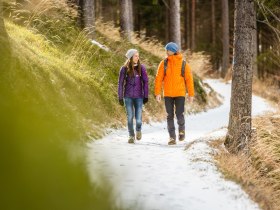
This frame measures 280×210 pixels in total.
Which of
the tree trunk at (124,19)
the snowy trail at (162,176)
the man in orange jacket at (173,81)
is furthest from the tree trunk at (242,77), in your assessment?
the tree trunk at (124,19)

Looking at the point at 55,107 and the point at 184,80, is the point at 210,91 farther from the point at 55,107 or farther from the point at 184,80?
the point at 55,107

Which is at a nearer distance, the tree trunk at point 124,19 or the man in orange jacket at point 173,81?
the man in orange jacket at point 173,81

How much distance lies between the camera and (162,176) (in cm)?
573

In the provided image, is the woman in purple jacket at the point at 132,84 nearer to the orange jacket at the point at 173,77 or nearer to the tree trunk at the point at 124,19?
the orange jacket at the point at 173,77

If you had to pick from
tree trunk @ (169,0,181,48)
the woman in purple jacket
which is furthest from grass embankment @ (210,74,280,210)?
tree trunk @ (169,0,181,48)

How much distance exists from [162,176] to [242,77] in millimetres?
2242

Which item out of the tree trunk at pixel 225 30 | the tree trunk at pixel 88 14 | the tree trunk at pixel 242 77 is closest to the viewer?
the tree trunk at pixel 242 77

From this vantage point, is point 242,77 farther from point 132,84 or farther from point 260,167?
point 132,84

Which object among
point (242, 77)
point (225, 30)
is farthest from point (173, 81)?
point (225, 30)

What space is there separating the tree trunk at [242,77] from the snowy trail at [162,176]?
0.50 m

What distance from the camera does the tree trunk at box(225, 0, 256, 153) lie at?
6941 mm

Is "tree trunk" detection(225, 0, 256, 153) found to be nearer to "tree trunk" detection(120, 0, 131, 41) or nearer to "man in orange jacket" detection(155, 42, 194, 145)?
"man in orange jacket" detection(155, 42, 194, 145)

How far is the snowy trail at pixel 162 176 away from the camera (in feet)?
15.9

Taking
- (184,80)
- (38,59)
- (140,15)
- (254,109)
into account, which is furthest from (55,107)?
(140,15)
